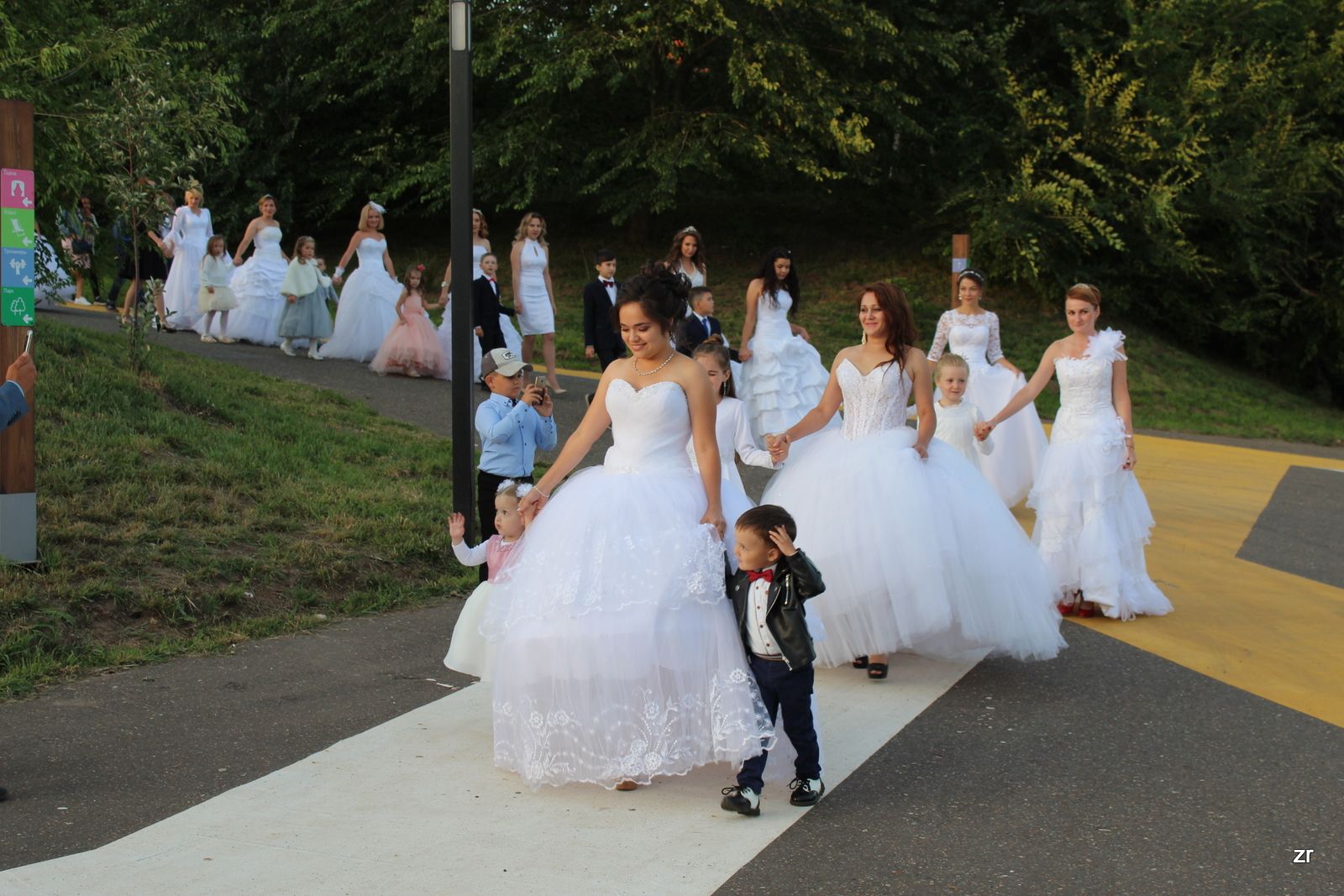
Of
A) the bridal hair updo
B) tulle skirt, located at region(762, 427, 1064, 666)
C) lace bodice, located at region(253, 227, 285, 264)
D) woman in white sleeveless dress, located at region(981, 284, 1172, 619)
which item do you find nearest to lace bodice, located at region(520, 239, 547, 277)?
lace bodice, located at region(253, 227, 285, 264)

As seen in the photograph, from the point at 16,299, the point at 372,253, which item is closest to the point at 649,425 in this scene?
the point at 16,299

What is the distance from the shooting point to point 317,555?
8.87 metres

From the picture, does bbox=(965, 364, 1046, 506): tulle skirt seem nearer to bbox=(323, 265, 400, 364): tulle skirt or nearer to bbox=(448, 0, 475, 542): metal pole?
bbox=(448, 0, 475, 542): metal pole

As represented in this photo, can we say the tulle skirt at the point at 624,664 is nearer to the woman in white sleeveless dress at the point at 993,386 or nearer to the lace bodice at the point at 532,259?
the woman in white sleeveless dress at the point at 993,386

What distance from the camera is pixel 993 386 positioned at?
12.9 metres

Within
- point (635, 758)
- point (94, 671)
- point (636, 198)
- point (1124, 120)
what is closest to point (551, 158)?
point (636, 198)

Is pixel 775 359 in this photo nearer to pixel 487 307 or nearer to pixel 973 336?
pixel 973 336

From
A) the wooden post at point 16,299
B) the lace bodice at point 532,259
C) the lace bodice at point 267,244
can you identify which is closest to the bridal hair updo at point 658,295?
the wooden post at point 16,299

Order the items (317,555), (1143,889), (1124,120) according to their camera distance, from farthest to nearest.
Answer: (1124,120) → (317,555) → (1143,889)

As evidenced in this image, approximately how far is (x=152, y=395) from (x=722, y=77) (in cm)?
1712

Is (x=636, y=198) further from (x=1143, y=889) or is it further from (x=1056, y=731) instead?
(x=1143, y=889)

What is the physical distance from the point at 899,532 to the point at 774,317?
689 cm

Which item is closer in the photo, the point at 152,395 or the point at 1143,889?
the point at 1143,889

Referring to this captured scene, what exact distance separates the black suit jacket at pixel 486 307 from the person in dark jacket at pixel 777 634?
981 cm
